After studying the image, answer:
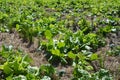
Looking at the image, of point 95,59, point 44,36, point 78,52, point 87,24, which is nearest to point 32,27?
point 44,36

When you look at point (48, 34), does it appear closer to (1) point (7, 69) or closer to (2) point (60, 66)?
(2) point (60, 66)

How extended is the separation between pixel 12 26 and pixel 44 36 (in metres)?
1.64

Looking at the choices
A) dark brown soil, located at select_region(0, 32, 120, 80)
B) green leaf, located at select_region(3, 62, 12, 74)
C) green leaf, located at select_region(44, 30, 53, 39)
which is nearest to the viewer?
green leaf, located at select_region(3, 62, 12, 74)

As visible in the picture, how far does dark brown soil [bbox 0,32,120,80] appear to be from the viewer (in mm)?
6156

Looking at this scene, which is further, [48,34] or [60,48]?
[48,34]

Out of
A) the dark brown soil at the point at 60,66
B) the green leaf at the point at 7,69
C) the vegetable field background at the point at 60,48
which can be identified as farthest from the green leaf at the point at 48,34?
the green leaf at the point at 7,69

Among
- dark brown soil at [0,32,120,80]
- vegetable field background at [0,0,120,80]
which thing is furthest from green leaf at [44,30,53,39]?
dark brown soil at [0,32,120,80]

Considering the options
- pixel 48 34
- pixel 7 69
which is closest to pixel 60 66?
pixel 7 69

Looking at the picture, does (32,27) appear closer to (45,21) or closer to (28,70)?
(45,21)

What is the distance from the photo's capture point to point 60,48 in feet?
22.7

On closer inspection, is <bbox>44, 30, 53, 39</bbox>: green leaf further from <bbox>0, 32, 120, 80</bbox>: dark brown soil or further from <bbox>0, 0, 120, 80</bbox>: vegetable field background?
<bbox>0, 32, 120, 80</bbox>: dark brown soil

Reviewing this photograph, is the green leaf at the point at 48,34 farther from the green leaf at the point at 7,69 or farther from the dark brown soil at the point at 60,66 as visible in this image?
the green leaf at the point at 7,69

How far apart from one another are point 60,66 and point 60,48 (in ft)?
1.73

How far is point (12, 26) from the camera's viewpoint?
31.2 feet
